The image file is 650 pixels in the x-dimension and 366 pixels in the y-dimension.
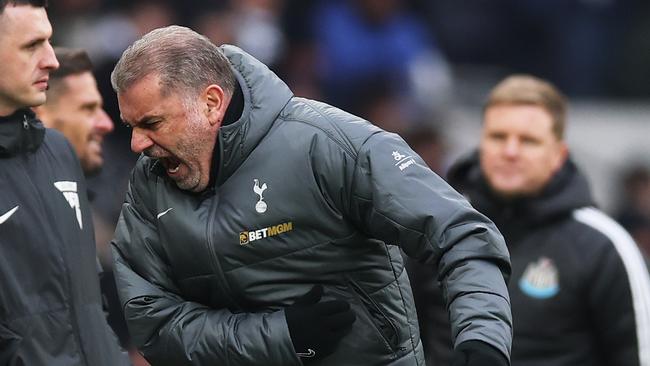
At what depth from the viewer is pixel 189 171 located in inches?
182

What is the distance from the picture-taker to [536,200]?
6551mm

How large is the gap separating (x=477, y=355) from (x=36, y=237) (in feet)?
5.67

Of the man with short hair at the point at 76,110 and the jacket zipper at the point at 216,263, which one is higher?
the jacket zipper at the point at 216,263

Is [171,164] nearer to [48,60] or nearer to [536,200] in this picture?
[48,60]

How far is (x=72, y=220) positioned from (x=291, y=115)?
3.41 ft

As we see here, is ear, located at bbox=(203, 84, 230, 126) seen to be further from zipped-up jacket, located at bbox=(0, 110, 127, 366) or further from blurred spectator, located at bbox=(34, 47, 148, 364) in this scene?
blurred spectator, located at bbox=(34, 47, 148, 364)

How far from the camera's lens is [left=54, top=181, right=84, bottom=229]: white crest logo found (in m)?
5.19

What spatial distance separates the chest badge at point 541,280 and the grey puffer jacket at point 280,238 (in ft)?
5.61

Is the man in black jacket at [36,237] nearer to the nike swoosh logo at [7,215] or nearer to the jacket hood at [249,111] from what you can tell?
the nike swoosh logo at [7,215]

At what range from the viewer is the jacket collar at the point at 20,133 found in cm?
496

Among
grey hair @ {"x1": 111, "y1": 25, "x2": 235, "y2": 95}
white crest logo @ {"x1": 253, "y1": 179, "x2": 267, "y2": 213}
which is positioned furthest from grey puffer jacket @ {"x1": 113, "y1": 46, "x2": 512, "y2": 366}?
grey hair @ {"x1": 111, "y1": 25, "x2": 235, "y2": 95}

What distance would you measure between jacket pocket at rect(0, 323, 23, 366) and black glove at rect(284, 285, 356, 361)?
37.7 inches

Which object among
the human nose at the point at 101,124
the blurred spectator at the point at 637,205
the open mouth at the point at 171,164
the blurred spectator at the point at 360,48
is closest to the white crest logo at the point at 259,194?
the open mouth at the point at 171,164

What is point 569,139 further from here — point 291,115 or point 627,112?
point 291,115
